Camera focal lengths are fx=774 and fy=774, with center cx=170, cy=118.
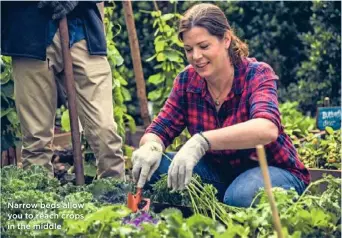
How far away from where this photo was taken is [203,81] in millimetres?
3400

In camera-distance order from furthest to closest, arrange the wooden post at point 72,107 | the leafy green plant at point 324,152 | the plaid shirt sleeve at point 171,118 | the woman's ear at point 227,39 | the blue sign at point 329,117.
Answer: the blue sign at point 329,117, the leafy green plant at point 324,152, the wooden post at point 72,107, the plaid shirt sleeve at point 171,118, the woman's ear at point 227,39

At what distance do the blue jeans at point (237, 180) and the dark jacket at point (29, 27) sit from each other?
3.08ft

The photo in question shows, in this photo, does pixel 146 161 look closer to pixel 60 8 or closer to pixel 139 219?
pixel 139 219

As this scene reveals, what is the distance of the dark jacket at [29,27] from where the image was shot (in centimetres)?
392

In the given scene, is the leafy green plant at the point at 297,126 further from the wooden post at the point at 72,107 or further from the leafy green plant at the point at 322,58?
the wooden post at the point at 72,107

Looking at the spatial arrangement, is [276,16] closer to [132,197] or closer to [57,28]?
[57,28]

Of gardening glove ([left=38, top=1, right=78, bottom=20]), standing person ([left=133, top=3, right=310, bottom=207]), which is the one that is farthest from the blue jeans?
gardening glove ([left=38, top=1, right=78, bottom=20])

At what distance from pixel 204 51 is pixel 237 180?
0.55 metres

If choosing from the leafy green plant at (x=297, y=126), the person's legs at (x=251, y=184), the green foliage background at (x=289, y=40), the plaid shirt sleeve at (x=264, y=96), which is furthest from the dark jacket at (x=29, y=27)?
the green foliage background at (x=289, y=40)

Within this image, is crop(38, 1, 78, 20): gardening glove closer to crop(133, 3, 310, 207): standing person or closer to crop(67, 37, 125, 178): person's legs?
crop(67, 37, 125, 178): person's legs

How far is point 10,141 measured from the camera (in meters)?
4.75

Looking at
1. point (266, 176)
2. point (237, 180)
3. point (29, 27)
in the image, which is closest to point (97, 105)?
point (29, 27)

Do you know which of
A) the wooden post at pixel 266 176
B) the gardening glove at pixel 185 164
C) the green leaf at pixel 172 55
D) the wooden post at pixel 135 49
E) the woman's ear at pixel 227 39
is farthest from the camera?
the green leaf at pixel 172 55

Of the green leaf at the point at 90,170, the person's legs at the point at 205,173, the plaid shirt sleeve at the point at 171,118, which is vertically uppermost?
the plaid shirt sleeve at the point at 171,118
